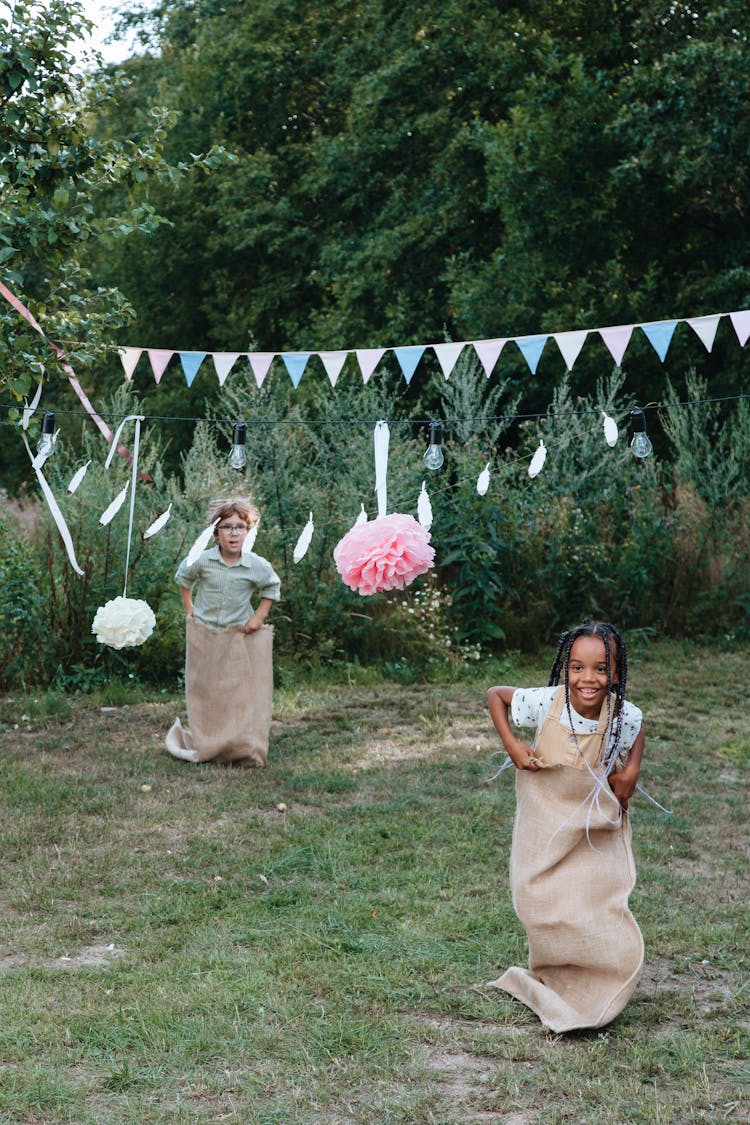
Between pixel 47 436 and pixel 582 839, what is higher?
pixel 47 436

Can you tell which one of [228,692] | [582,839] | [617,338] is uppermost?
[617,338]

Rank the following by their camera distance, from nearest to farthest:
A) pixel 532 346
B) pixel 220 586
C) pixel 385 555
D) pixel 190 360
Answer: pixel 385 555
pixel 532 346
pixel 190 360
pixel 220 586

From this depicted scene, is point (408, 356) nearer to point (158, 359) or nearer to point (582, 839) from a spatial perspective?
point (158, 359)

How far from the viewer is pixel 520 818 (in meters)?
3.91

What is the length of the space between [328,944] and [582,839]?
1.10 meters

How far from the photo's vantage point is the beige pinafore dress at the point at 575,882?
3.74 meters

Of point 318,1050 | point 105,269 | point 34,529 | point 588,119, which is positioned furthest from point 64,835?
point 105,269

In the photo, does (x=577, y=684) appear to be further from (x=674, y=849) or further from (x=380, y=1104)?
(x=674, y=849)

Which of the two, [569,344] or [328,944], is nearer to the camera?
[328,944]

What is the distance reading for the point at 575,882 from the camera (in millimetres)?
3773

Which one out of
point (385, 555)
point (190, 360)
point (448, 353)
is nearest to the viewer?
point (385, 555)

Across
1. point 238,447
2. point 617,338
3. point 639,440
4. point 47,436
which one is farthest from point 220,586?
point 639,440

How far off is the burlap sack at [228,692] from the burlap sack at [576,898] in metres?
3.24

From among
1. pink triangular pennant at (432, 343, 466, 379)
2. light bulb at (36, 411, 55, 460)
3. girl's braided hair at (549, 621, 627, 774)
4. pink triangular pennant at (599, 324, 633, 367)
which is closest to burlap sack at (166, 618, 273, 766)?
light bulb at (36, 411, 55, 460)
